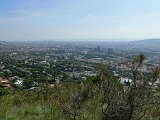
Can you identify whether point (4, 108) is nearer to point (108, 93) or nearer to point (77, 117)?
point (77, 117)

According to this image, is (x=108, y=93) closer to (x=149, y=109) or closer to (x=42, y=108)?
(x=149, y=109)

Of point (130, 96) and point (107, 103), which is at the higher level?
point (130, 96)

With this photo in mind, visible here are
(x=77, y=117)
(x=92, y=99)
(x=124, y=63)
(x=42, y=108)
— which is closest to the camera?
(x=124, y=63)

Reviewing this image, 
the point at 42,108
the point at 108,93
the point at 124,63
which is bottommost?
the point at 42,108

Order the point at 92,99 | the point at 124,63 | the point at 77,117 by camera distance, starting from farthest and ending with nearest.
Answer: the point at 92,99, the point at 77,117, the point at 124,63

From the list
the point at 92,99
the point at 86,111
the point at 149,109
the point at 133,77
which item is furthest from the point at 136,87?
the point at 92,99

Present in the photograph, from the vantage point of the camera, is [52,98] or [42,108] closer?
[42,108]

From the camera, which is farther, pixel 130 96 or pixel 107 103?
pixel 107 103

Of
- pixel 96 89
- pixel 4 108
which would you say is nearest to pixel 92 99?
pixel 96 89

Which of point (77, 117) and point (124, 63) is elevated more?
point (124, 63)
